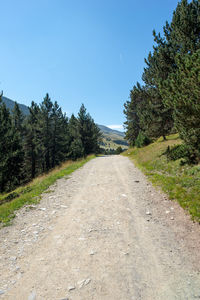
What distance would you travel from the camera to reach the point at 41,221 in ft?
18.0

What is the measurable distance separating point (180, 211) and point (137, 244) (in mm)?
2805

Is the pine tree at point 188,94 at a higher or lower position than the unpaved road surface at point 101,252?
higher

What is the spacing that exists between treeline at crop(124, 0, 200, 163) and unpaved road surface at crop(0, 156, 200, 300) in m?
5.24

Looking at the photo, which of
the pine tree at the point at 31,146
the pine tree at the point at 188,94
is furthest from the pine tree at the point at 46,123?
the pine tree at the point at 188,94

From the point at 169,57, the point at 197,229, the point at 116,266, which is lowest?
the point at 197,229

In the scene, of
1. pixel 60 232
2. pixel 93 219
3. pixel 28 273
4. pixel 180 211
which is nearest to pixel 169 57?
pixel 180 211

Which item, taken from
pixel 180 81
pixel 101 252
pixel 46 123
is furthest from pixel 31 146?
pixel 101 252

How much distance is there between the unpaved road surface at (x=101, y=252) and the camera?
279 centimetres

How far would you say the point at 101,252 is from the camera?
12.3 ft

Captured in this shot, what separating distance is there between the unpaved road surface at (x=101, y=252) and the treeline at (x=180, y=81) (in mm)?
5240

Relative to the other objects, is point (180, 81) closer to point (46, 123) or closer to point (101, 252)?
point (101, 252)

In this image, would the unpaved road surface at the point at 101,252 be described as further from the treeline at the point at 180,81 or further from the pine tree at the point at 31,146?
the pine tree at the point at 31,146

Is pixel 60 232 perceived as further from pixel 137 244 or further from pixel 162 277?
pixel 162 277

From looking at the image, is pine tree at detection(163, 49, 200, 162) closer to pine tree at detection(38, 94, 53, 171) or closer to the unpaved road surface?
the unpaved road surface
